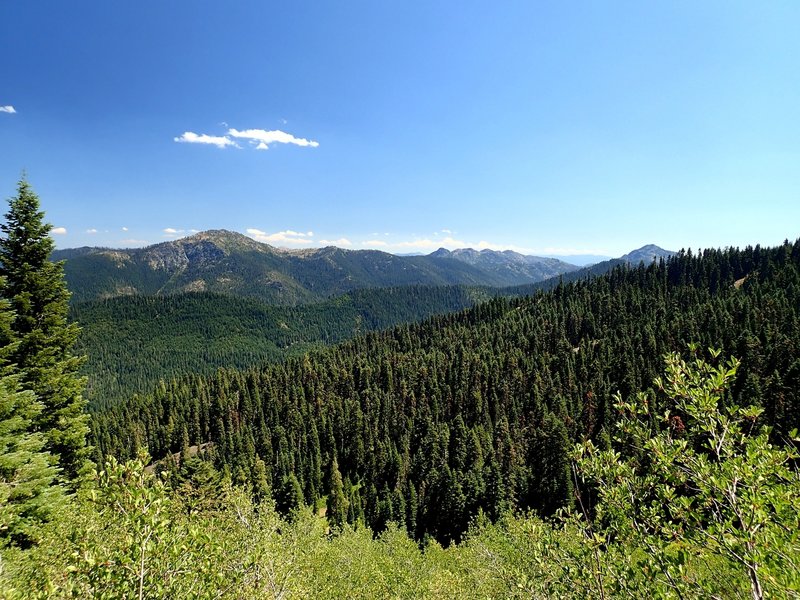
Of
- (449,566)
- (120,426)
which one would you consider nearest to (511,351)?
(449,566)

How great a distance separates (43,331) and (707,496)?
36.7 m

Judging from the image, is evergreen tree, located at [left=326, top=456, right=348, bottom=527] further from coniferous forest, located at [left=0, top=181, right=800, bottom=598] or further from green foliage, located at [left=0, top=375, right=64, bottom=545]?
green foliage, located at [left=0, top=375, right=64, bottom=545]

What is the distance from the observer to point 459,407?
140375 millimetres

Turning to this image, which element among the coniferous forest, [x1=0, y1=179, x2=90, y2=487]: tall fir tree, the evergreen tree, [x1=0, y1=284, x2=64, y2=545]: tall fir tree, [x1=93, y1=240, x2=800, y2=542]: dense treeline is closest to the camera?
the coniferous forest

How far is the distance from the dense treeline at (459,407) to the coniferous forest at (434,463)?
90 centimetres

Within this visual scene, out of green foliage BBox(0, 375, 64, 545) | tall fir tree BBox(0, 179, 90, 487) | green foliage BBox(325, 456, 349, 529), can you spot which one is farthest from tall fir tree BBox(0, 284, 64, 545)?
green foliage BBox(325, 456, 349, 529)

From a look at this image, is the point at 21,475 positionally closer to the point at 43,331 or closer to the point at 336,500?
the point at 43,331

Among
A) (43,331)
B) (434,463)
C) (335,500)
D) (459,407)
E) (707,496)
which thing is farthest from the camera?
(459,407)

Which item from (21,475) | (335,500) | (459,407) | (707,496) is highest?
(707,496)

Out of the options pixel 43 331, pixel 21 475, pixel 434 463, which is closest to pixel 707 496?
pixel 21 475

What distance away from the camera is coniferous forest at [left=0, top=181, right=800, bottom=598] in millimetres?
9438

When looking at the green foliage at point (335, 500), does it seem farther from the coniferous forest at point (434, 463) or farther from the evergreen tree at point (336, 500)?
the coniferous forest at point (434, 463)

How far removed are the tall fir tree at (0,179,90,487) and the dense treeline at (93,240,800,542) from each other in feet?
234

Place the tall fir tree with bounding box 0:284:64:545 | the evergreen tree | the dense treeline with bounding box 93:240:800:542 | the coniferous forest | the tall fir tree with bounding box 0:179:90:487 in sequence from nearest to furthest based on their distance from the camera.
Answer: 1. the coniferous forest
2. the tall fir tree with bounding box 0:284:64:545
3. the tall fir tree with bounding box 0:179:90:487
4. the evergreen tree
5. the dense treeline with bounding box 93:240:800:542
